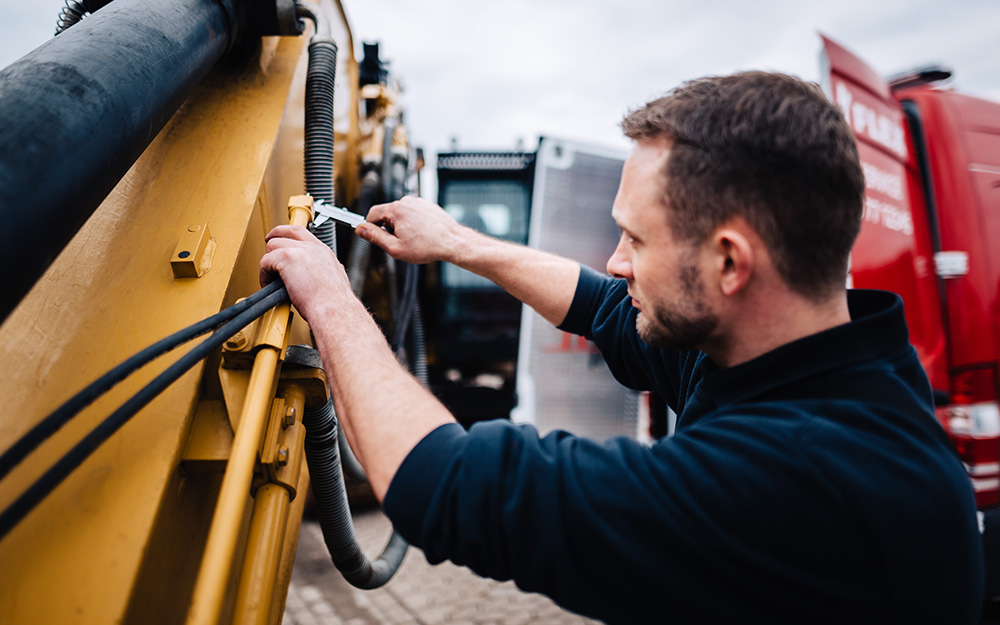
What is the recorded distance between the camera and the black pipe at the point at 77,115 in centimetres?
71

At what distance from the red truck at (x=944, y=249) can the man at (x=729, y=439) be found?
1729 millimetres

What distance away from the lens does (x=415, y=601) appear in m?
2.98

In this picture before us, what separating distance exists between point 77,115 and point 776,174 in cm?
102

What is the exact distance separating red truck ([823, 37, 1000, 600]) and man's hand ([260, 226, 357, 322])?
85.9 inches

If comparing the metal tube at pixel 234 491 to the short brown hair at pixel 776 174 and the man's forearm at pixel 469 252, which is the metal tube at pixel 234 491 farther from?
the short brown hair at pixel 776 174

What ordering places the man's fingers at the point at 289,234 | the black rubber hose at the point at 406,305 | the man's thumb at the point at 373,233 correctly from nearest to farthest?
1. the man's fingers at the point at 289,234
2. the man's thumb at the point at 373,233
3. the black rubber hose at the point at 406,305

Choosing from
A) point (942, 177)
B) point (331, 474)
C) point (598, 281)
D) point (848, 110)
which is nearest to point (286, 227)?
point (331, 474)

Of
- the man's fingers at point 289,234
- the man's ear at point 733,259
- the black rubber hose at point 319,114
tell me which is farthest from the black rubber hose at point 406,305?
the man's ear at point 733,259

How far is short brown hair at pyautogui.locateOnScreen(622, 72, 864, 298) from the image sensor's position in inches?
34.9

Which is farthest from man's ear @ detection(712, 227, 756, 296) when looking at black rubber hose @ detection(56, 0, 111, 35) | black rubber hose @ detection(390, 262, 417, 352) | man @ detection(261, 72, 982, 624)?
black rubber hose @ detection(390, 262, 417, 352)

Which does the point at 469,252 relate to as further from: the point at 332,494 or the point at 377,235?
the point at 332,494

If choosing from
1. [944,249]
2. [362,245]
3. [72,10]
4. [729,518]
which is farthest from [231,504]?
[944,249]

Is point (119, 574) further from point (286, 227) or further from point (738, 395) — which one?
point (738, 395)

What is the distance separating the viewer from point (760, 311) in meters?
0.95
